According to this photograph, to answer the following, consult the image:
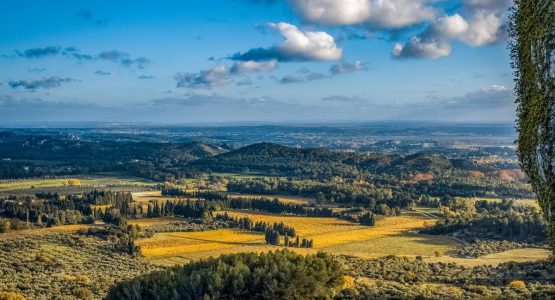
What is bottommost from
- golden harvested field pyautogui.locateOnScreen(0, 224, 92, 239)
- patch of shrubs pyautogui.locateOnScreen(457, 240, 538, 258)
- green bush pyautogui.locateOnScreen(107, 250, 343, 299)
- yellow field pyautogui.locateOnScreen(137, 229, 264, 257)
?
yellow field pyautogui.locateOnScreen(137, 229, 264, 257)

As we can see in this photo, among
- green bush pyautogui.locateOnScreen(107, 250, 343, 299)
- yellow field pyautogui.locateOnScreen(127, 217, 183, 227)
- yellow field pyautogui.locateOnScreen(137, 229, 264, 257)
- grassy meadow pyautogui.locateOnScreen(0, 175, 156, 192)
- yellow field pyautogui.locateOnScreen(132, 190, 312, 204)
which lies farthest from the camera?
grassy meadow pyautogui.locateOnScreen(0, 175, 156, 192)

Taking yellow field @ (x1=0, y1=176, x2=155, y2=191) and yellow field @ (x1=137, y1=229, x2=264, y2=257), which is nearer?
yellow field @ (x1=137, y1=229, x2=264, y2=257)

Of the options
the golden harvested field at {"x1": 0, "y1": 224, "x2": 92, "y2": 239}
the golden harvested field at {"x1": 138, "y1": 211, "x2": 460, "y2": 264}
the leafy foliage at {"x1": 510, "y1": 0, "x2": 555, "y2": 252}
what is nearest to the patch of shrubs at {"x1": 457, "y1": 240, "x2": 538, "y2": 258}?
the golden harvested field at {"x1": 138, "y1": 211, "x2": 460, "y2": 264}

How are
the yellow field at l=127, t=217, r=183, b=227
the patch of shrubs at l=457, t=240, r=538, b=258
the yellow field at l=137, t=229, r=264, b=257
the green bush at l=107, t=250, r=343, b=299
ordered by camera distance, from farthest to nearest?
the yellow field at l=127, t=217, r=183, b=227 → the yellow field at l=137, t=229, r=264, b=257 → the patch of shrubs at l=457, t=240, r=538, b=258 → the green bush at l=107, t=250, r=343, b=299

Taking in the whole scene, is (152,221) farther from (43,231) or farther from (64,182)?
(64,182)

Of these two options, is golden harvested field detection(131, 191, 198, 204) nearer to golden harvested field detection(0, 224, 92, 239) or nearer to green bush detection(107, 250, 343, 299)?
golden harvested field detection(0, 224, 92, 239)

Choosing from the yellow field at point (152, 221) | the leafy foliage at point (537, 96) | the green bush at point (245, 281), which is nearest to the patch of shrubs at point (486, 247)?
the green bush at point (245, 281)

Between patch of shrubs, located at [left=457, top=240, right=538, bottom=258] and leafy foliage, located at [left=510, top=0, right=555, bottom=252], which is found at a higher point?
leafy foliage, located at [left=510, top=0, right=555, bottom=252]

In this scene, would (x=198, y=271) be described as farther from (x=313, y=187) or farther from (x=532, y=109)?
(x=313, y=187)
